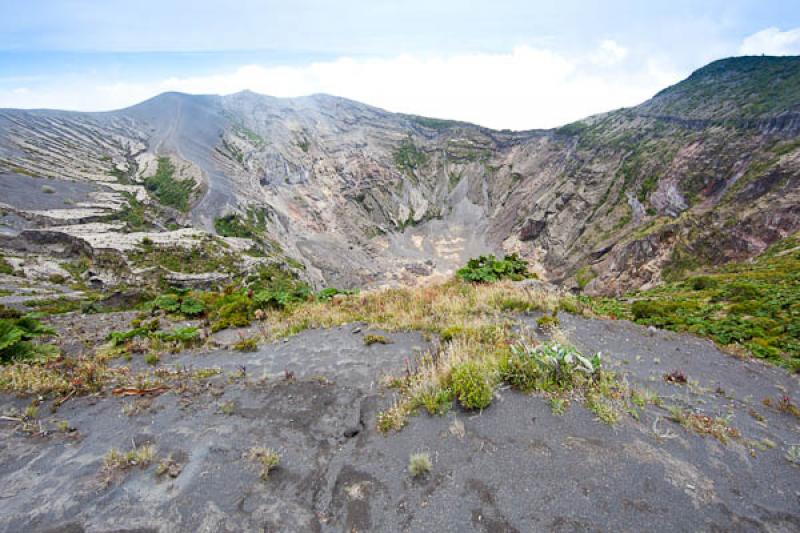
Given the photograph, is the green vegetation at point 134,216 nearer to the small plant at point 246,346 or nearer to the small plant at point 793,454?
the small plant at point 246,346

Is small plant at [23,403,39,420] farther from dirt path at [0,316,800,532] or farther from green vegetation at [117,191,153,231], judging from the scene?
green vegetation at [117,191,153,231]

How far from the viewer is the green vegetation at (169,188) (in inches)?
2972

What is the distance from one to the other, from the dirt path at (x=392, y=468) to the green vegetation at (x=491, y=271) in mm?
9581

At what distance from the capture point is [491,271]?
1695 cm

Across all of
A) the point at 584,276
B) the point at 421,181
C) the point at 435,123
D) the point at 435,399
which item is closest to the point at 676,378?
the point at 435,399

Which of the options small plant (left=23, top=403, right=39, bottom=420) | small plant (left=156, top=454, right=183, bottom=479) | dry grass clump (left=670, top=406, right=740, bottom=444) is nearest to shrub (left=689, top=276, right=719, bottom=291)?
dry grass clump (left=670, top=406, right=740, bottom=444)

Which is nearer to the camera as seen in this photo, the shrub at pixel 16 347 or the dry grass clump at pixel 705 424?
the dry grass clump at pixel 705 424

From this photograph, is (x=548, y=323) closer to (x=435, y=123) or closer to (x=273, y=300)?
(x=273, y=300)

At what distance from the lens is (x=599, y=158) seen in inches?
3514

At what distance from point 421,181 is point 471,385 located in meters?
127

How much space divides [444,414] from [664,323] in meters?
10.7

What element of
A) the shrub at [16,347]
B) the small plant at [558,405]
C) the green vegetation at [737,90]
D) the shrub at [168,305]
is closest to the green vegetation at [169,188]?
the shrub at [168,305]

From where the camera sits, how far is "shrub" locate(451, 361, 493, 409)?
5512 millimetres

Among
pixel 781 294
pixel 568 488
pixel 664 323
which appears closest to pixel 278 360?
pixel 568 488
